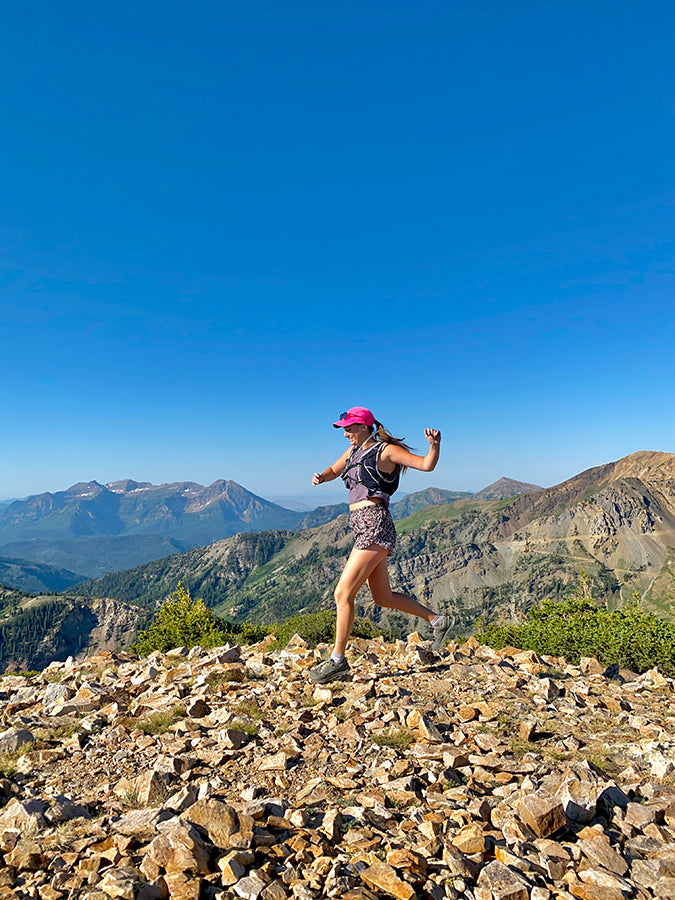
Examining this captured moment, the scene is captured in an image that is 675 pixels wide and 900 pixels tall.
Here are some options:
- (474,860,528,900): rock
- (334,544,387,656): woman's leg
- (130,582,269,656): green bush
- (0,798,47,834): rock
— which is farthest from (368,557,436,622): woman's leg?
(130,582,269,656): green bush

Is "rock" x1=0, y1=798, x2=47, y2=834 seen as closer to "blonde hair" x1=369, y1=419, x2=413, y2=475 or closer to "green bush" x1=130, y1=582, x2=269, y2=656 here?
"blonde hair" x1=369, y1=419, x2=413, y2=475

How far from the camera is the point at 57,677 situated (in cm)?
1037

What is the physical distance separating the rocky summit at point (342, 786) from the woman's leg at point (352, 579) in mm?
1048

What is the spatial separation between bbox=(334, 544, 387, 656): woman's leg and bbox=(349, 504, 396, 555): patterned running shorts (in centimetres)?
10

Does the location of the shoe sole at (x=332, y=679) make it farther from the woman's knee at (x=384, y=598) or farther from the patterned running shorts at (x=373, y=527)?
the patterned running shorts at (x=373, y=527)

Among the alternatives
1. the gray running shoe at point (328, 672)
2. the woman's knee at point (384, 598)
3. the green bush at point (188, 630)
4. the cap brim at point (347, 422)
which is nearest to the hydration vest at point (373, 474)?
the cap brim at point (347, 422)

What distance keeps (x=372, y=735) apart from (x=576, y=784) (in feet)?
8.31

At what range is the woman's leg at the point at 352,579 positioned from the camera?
25.8 feet

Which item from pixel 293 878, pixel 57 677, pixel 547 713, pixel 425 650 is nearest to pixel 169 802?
pixel 293 878

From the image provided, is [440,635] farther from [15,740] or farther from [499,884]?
[15,740]

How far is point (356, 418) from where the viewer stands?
8141mm

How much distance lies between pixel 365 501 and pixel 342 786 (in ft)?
12.8

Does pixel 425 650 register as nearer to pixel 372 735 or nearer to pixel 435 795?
pixel 372 735

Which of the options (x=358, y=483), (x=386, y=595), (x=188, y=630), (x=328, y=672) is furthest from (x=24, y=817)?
(x=188, y=630)
